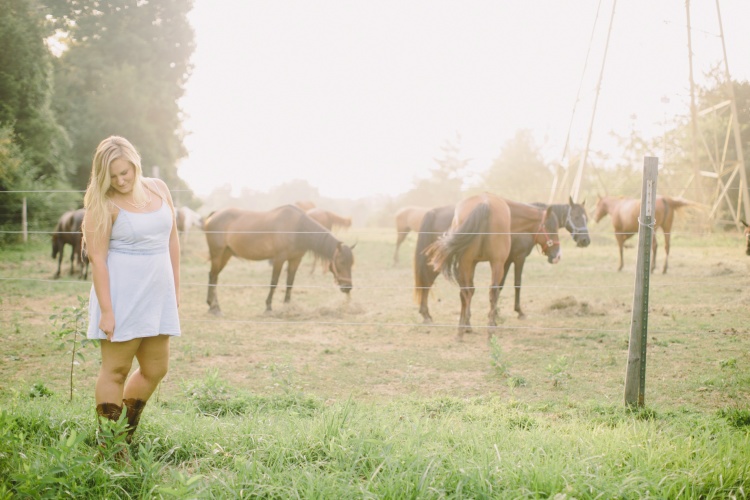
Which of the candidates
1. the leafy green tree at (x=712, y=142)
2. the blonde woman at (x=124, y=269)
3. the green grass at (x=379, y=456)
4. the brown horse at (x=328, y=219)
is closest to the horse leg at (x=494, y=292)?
the green grass at (x=379, y=456)

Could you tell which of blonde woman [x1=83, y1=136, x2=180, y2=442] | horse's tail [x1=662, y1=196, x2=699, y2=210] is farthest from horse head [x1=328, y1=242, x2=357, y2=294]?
horse's tail [x1=662, y1=196, x2=699, y2=210]

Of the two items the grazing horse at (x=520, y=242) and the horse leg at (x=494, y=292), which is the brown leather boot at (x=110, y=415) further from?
the grazing horse at (x=520, y=242)

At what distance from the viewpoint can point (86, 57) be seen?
23.9 meters

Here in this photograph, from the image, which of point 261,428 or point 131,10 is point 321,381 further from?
point 131,10

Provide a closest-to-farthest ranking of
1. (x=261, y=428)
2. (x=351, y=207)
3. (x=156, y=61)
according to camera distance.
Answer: (x=261, y=428) < (x=156, y=61) < (x=351, y=207)

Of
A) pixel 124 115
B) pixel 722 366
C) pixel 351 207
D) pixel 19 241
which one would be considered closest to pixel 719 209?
pixel 722 366

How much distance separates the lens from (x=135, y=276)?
271cm

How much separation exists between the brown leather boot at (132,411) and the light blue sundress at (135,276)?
0.46 meters

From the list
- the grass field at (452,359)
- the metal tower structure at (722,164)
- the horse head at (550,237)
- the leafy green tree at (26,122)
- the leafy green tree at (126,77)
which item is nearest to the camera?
the grass field at (452,359)

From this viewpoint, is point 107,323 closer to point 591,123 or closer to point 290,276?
point 290,276

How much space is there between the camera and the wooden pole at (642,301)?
3.80 meters

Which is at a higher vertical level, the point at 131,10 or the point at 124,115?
the point at 131,10

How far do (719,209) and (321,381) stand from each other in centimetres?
1477

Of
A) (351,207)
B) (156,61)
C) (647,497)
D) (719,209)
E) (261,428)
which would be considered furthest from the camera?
(351,207)
